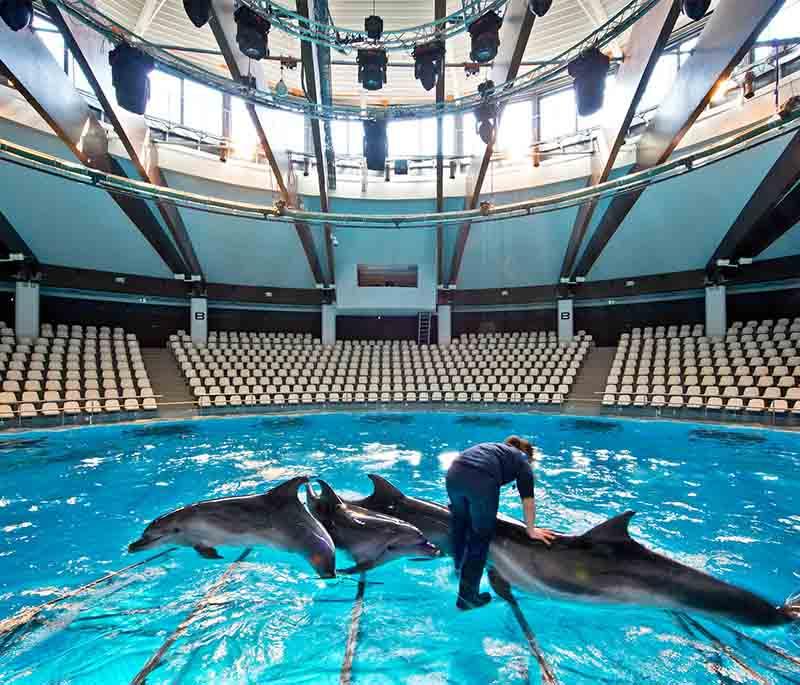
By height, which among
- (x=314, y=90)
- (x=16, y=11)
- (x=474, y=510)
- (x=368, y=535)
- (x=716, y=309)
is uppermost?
(x=314, y=90)

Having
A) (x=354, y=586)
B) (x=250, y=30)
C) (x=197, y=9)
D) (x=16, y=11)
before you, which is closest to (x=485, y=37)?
(x=250, y=30)

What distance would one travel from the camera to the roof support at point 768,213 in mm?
10953

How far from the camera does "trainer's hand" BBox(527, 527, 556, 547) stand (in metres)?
2.71

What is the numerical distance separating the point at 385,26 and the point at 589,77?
777 centimetres

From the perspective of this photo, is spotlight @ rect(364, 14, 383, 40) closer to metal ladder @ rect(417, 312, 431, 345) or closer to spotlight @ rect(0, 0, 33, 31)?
spotlight @ rect(0, 0, 33, 31)

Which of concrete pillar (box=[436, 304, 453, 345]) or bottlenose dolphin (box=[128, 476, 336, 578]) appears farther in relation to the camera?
concrete pillar (box=[436, 304, 453, 345])

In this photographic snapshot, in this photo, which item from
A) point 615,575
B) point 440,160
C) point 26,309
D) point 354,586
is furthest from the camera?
point 26,309

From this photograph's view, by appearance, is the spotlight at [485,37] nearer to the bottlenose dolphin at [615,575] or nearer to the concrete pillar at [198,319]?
the bottlenose dolphin at [615,575]

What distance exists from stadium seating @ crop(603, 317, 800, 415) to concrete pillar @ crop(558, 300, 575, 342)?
2.92m

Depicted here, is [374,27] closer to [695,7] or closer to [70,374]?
[695,7]

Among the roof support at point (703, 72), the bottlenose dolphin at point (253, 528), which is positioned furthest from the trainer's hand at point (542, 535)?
the roof support at point (703, 72)

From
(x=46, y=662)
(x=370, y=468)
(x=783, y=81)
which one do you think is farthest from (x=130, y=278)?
(x=783, y=81)

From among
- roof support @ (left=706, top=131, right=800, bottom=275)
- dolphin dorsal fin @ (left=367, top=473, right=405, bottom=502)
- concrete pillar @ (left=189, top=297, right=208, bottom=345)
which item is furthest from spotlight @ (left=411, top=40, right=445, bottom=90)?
concrete pillar @ (left=189, top=297, right=208, bottom=345)

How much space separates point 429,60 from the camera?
823 centimetres
